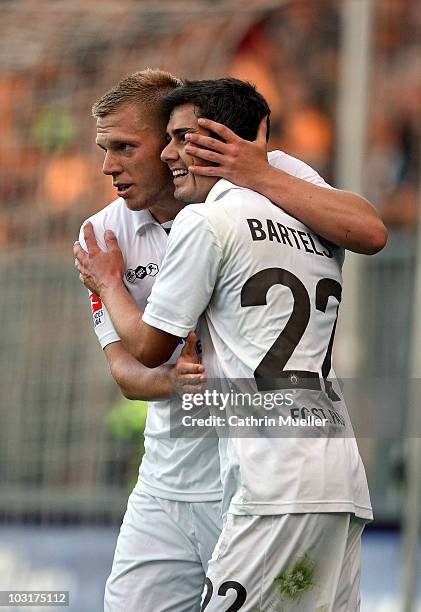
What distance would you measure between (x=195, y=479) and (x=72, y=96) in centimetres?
427

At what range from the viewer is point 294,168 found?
12.7 feet

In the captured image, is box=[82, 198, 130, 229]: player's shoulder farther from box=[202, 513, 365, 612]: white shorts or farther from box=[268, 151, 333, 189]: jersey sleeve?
box=[202, 513, 365, 612]: white shorts

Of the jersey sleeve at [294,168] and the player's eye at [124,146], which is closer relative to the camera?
the jersey sleeve at [294,168]

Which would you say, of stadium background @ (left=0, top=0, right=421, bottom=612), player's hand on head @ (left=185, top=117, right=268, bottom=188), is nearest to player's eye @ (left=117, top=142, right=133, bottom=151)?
player's hand on head @ (left=185, top=117, right=268, bottom=188)

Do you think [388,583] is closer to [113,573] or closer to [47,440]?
[47,440]

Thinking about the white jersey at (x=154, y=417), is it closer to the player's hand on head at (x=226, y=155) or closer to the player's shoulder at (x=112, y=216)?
the player's shoulder at (x=112, y=216)

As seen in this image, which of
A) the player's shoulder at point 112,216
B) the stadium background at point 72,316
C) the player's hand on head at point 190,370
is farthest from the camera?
the stadium background at point 72,316

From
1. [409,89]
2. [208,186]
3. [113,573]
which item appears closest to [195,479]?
[113,573]

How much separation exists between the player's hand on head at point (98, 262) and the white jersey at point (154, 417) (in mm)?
66

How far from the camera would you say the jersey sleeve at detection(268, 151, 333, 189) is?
12.6 feet

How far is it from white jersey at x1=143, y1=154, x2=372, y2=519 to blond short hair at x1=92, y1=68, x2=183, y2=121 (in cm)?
70

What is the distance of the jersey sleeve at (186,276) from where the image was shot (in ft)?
11.0

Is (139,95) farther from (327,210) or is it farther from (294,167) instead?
(327,210)

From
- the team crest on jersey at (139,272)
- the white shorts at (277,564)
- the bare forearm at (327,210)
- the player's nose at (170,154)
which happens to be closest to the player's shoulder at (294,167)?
the bare forearm at (327,210)
